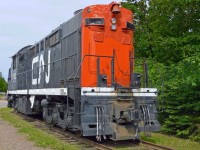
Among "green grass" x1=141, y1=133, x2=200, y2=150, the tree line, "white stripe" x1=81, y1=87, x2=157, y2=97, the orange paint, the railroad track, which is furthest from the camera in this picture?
the tree line

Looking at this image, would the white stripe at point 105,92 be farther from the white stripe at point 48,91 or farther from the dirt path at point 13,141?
the dirt path at point 13,141

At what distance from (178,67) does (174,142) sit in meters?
2.55

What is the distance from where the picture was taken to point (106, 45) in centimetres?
1036

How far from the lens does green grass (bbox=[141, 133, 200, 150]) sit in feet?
31.0

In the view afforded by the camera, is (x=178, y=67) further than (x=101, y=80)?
Yes

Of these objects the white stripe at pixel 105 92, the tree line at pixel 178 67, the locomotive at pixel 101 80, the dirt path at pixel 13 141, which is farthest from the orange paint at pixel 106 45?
the dirt path at pixel 13 141

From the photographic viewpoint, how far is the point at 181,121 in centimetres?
1105

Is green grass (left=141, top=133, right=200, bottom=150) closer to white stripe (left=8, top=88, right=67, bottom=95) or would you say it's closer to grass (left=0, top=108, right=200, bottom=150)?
grass (left=0, top=108, right=200, bottom=150)

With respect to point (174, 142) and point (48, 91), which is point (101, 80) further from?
point (48, 91)

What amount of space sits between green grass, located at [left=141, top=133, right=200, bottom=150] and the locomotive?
68 cm

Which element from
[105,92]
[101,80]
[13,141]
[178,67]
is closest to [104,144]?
[105,92]

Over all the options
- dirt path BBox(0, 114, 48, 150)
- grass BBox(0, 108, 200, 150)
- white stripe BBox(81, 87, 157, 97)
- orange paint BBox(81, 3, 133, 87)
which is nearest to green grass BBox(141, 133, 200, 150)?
grass BBox(0, 108, 200, 150)

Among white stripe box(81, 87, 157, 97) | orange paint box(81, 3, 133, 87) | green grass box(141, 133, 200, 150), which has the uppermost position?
orange paint box(81, 3, 133, 87)

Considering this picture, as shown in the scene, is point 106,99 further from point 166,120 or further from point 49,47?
point 49,47
